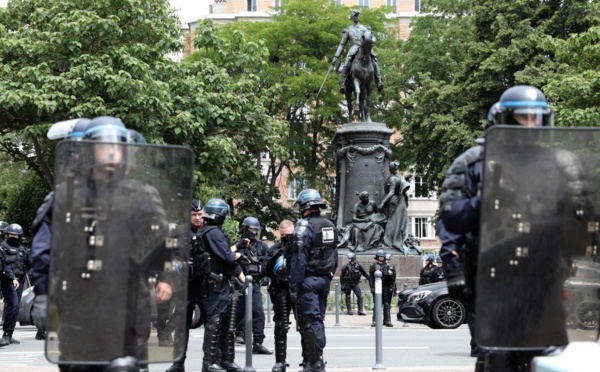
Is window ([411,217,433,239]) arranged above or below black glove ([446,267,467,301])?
above

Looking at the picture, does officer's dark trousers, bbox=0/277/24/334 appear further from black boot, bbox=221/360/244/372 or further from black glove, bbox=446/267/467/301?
black glove, bbox=446/267/467/301

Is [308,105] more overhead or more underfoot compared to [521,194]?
more overhead

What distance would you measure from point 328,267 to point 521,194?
5.54m

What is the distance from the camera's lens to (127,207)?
630cm

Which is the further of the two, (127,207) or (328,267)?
(328,267)

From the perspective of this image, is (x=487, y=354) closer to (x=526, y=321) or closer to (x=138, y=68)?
(x=526, y=321)

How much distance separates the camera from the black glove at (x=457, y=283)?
248 inches

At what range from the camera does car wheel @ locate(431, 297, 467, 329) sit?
64.0ft

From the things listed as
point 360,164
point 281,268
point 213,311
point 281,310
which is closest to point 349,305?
point 360,164

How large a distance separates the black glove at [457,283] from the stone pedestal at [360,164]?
21447 millimetres

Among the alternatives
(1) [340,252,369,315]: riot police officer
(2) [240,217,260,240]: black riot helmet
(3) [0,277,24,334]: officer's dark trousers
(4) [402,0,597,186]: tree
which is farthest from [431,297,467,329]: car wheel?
(4) [402,0,597,186]: tree

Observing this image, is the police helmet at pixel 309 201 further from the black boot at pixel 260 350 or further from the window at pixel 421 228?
the window at pixel 421 228

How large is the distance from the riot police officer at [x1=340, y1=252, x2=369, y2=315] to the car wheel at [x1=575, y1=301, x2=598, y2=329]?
1846cm

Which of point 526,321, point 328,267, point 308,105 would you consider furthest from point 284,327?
point 308,105
